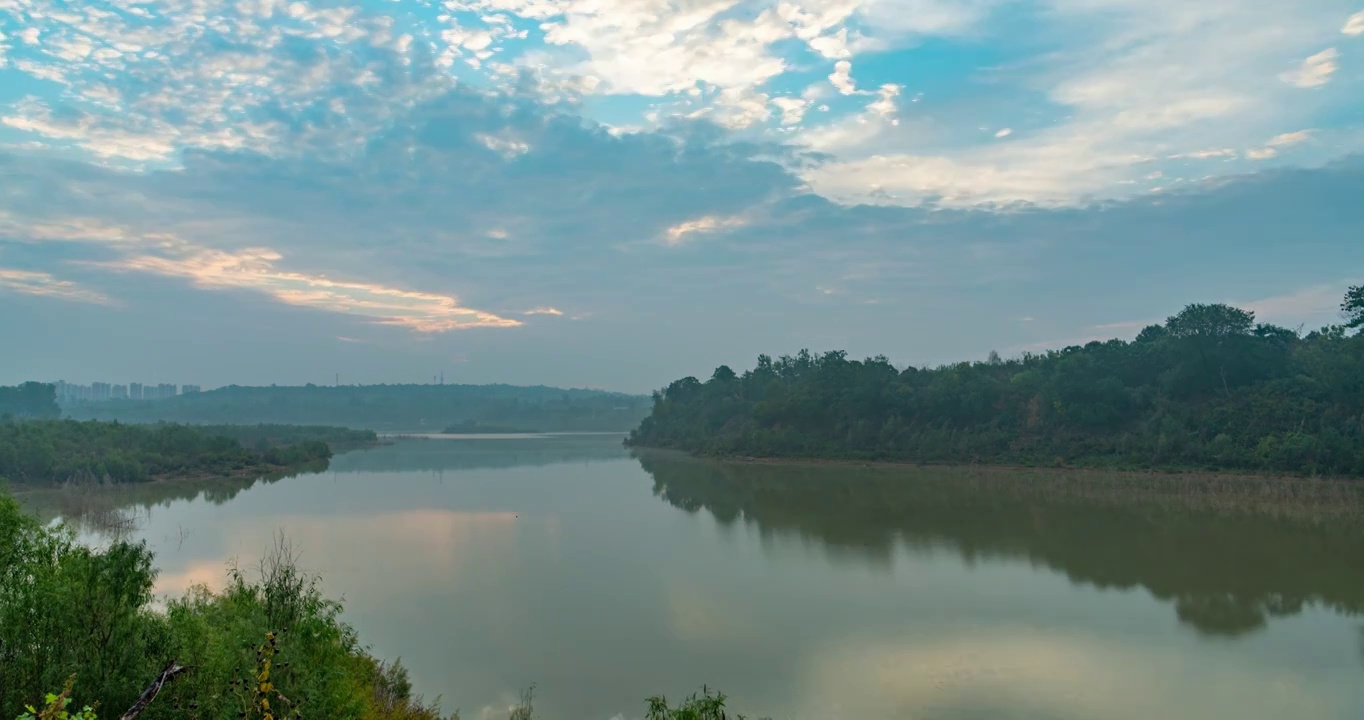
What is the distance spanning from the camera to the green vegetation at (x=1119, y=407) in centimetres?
2970

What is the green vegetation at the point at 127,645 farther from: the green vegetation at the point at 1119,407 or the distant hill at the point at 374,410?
the distant hill at the point at 374,410

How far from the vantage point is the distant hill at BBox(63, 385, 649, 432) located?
10012cm

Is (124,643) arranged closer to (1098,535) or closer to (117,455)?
(1098,535)

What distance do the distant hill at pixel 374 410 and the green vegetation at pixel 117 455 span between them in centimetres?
6012

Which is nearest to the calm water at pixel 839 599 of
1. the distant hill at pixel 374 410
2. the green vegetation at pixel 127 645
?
the green vegetation at pixel 127 645

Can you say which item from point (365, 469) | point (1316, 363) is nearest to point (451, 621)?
point (365, 469)

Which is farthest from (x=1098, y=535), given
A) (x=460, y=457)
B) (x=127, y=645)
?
(x=460, y=457)

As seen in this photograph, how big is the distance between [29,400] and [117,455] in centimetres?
5695

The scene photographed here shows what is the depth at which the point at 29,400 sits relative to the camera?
73.4 metres

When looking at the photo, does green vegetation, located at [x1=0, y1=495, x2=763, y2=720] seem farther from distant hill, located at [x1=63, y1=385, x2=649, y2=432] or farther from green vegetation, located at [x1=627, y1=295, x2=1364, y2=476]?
distant hill, located at [x1=63, y1=385, x2=649, y2=432]

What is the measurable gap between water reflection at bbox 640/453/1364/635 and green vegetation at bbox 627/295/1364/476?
6.14 metres

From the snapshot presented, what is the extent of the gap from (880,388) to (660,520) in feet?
83.2

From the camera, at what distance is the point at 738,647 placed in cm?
1020

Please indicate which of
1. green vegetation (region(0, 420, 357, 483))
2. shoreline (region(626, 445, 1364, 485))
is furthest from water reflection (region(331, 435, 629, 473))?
shoreline (region(626, 445, 1364, 485))
